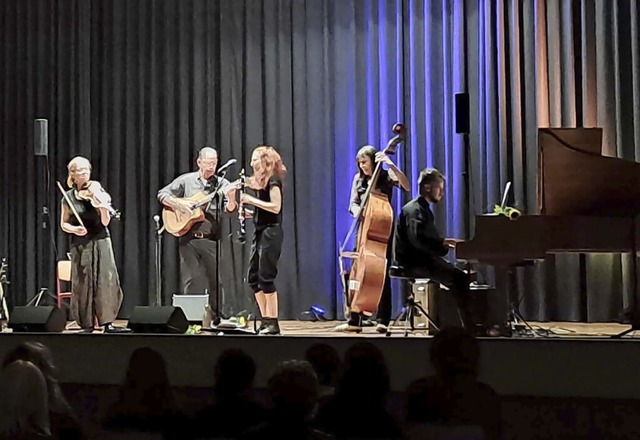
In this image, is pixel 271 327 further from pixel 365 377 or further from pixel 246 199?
pixel 365 377

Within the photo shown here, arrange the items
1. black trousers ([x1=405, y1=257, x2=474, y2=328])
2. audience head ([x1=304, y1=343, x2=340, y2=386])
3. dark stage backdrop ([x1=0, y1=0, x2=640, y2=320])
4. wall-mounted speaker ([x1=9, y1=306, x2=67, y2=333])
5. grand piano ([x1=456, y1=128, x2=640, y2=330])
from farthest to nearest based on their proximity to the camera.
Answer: dark stage backdrop ([x1=0, y1=0, x2=640, y2=320])
wall-mounted speaker ([x1=9, y1=306, x2=67, y2=333])
black trousers ([x1=405, y1=257, x2=474, y2=328])
grand piano ([x1=456, y1=128, x2=640, y2=330])
audience head ([x1=304, y1=343, x2=340, y2=386])

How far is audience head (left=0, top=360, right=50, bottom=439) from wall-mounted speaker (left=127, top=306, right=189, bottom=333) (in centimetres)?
236

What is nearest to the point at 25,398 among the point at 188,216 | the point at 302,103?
the point at 188,216

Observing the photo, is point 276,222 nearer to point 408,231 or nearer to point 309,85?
point 408,231

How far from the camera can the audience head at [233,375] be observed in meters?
3.26

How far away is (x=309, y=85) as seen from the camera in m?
9.36

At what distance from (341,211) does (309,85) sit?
1.39m

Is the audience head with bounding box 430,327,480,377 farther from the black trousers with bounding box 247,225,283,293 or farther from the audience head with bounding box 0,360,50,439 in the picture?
the black trousers with bounding box 247,225,283,293

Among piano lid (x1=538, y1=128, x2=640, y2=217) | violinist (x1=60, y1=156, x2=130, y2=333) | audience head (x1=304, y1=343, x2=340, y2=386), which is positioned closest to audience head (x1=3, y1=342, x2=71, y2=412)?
audience head (x1=304, y1=343, x2=340, y2=386)

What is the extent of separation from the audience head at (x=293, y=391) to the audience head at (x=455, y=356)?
0.62 m

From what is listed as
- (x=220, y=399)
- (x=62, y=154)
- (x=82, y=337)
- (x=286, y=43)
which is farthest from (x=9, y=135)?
(x=220, y=399)

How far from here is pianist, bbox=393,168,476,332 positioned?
227 inches

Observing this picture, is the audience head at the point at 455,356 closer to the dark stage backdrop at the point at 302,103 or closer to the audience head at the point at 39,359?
the audience head at the point at 39,359

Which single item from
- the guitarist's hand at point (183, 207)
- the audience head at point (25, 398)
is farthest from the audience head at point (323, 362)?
the guitarist's hand at point (183, 207)
